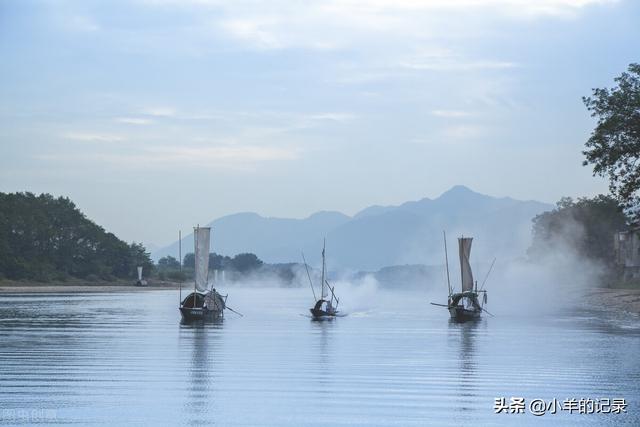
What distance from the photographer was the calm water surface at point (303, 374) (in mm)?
29719

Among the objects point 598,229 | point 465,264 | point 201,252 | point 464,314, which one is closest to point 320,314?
point 464,314

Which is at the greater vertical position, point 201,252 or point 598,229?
point 598,229

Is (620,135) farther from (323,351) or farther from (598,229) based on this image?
(598,229)

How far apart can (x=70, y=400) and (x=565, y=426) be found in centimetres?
1452

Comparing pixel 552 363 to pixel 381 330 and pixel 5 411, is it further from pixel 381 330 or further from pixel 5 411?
pixel 381 330

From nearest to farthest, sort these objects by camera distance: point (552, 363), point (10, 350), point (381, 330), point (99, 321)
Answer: point (552, 363)
point (10, 350)
point (381, 330)
point (99, 321)

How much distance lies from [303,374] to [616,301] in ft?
309

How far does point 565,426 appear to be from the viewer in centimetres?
2814

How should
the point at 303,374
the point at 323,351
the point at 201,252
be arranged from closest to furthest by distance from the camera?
the point at 303,374 < the point at 323,351 < the point at 201,252

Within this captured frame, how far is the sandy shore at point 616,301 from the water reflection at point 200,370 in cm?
4956

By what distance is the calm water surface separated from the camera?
29719mm

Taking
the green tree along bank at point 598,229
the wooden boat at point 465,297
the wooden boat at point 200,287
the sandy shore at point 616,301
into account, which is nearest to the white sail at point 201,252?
the wooden boat at point 200,287

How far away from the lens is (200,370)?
1678 inches

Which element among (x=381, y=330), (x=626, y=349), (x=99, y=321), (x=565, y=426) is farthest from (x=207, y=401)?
(x=99, y=321)
